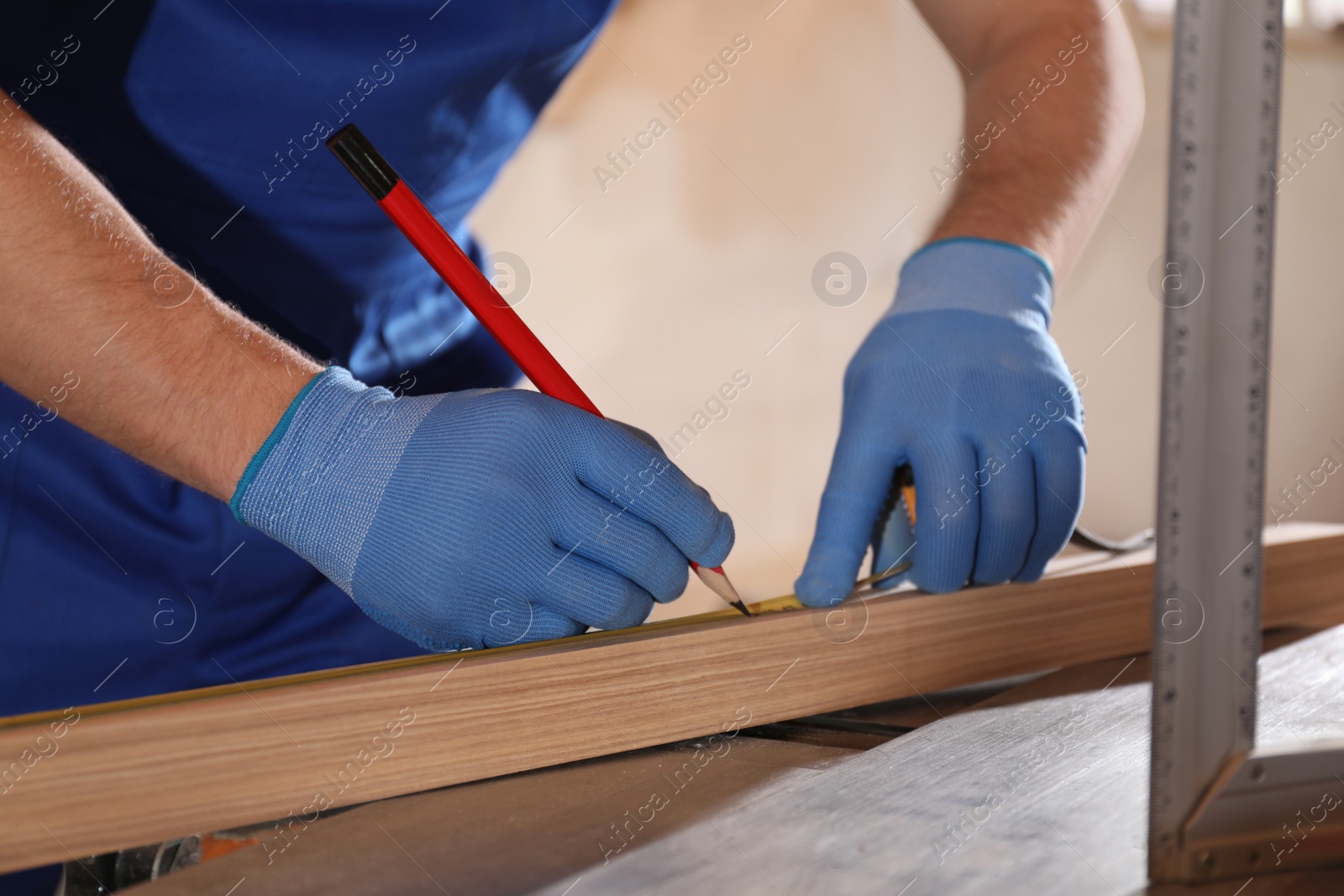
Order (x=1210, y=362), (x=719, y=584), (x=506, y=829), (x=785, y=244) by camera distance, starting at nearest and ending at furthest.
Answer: (x=1210, y=362) < (x=506, y=829) < (x=719, y=584) < (x=785, y=244)

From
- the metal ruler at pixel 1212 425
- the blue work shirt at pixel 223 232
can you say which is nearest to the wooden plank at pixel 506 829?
the metal ruler at pixel 1212 425

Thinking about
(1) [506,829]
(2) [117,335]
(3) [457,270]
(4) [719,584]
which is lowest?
(4) [719,584]

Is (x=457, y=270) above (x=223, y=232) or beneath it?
beneath

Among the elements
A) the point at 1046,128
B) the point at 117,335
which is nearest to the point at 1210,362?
the point at 117,335

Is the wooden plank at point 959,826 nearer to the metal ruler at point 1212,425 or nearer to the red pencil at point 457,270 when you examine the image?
the metal ruler at point 1212,425

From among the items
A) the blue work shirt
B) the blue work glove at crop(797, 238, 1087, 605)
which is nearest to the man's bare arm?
the blue work glove at crop(797, 238, 1087, 605)

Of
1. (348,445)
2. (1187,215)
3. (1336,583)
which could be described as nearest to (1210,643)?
(1187,215)

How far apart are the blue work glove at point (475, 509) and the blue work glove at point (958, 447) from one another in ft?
0.66

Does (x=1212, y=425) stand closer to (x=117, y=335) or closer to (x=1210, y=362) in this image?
(x=1210, y=362)

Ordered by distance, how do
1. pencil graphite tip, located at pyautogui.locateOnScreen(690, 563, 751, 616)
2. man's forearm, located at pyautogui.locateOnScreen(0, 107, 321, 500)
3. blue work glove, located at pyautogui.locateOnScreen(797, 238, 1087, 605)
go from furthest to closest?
1. blue work glove, located at pyautogui.locateOnScreen(797, 238, 1087, 605)
2. pencil graphite tip, located at pyautogui.locateOnScreen(690, 563, 751, 616)
3. man's forearm, located at pyautogui.locateOnScreen(0, 107, 321, 500)

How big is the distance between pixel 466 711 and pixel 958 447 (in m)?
0.58

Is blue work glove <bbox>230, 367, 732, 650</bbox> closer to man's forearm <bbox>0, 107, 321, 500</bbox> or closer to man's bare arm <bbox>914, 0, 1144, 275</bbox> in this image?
man's forearm <bbox>0, 107, 321, 500</bbox>

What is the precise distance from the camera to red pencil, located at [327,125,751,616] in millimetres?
776

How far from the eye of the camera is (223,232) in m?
1.06
